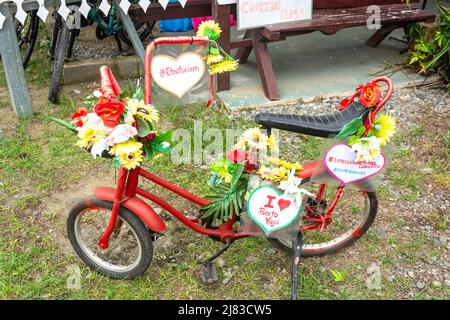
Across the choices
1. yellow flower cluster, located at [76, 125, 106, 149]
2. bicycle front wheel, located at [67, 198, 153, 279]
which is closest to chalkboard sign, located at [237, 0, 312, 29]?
bicycle front wheel, located at [67, 198, 153, 279]

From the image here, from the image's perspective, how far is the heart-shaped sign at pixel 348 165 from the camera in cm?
214

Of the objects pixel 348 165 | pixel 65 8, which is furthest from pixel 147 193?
pixel 65 8

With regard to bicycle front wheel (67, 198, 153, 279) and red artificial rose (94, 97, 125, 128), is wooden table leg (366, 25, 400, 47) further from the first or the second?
red artificial rose (94, 97, 125, 128)

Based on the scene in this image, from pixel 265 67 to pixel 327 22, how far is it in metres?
0.64

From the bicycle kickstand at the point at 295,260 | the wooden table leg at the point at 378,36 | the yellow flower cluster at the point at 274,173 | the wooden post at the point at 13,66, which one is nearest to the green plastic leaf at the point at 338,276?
the bicycle kickstand at the point at 295,260

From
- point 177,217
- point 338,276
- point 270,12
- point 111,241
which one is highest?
point 270,12

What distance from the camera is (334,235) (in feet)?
9.56

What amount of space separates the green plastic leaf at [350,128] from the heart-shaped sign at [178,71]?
69cm

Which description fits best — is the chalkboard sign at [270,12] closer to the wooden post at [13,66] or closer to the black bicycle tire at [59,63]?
the black bicycle tire at [59,63]

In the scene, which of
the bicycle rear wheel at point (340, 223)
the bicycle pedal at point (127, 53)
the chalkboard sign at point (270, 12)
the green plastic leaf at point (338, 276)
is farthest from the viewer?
the bicycle pedal at point (127, 53)

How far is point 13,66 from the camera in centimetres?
384

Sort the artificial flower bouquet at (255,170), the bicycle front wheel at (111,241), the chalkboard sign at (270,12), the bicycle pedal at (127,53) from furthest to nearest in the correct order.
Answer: the bicycle pedal at (127,53) < the chalkboard sign at (270,12) < the bicycle front wheel at (111,241) < the artificial flower bouquet at (255,170)

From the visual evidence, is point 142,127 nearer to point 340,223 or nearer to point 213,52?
point 213,52

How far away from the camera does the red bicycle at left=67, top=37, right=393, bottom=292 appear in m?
2.24
